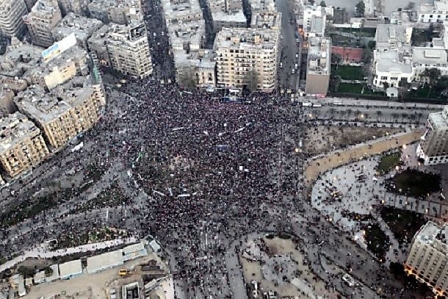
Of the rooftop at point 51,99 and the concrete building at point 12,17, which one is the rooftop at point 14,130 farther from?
the concrete building at point 12,17

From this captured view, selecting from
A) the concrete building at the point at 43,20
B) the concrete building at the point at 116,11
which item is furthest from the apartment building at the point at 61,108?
the concrete building at the point at 116,11

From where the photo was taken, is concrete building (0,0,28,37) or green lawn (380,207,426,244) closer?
green lawn (380,207,426,244)

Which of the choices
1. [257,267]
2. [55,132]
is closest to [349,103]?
[257,267]

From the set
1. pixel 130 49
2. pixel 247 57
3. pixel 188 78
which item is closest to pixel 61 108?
pixel 130 49

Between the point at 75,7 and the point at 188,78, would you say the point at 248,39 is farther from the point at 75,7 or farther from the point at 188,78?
the point at 75,7

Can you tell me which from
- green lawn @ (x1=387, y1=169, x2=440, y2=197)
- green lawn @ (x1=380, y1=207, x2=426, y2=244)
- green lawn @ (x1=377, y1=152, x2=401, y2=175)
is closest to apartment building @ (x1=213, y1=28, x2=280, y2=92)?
green lawn @ (x1=377, y1=152, x2=401, y2=175)

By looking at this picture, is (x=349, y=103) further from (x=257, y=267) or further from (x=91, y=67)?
(x=91, y=67)

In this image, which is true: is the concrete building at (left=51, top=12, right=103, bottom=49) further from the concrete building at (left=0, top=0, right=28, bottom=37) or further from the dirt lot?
the dirt lot
